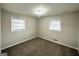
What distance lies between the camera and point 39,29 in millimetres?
1065

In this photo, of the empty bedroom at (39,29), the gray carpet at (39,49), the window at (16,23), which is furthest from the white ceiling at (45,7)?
the gray carpet at (39,49)

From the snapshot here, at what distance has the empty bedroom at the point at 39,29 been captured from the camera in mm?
954

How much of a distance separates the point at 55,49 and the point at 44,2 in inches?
26.7

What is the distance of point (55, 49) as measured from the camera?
100 cm

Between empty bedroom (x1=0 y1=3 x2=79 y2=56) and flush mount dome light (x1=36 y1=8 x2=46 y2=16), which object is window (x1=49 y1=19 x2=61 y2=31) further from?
flush mount dome light (x1=36 y1=8 x2=46 y2=16)

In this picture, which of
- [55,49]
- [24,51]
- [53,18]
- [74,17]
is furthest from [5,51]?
[74,17]

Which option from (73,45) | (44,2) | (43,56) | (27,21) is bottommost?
(43,56)

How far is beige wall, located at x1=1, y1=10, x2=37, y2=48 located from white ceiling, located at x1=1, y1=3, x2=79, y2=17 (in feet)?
0.25

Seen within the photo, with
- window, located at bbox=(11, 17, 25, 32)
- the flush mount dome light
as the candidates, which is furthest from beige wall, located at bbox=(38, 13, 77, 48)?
window, located at bbox=(11, 17, 25, 32)

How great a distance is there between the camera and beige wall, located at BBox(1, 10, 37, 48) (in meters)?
0.96

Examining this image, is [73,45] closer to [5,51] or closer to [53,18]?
[53,18]

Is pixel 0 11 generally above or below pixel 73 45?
above

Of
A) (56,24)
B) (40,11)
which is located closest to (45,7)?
(40,11)

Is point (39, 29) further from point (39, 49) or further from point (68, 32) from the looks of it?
point (68, 32)
